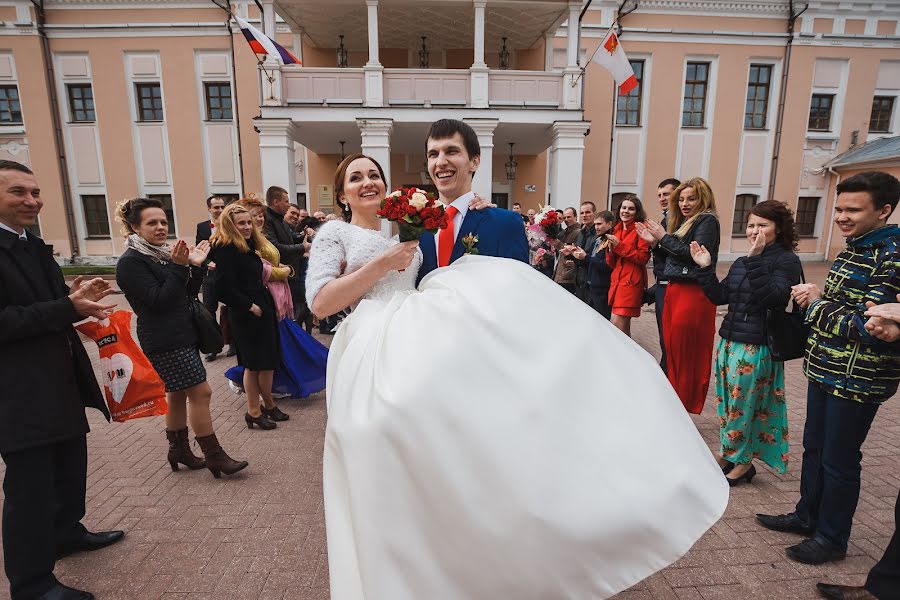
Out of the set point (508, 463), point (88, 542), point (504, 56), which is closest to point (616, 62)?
point (504, 56)

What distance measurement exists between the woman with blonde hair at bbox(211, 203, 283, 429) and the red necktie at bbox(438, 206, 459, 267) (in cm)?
269

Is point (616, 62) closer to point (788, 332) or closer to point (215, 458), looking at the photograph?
point (788, 332)

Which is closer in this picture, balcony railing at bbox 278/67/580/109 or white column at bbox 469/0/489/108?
white column at bbox 469/0/489/108

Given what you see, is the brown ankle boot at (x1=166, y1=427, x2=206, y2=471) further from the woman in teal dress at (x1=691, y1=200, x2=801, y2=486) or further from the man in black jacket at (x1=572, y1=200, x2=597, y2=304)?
the man in black jacket at (x1=572, y1=200, x2=597, y2=304)

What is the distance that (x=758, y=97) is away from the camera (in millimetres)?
18406

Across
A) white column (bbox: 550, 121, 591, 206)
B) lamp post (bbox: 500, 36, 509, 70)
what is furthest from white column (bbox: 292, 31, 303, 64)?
white column (bbox: 550, 121, 591, 206)

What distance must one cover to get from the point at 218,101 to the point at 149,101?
262cm

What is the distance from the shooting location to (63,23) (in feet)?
56.6

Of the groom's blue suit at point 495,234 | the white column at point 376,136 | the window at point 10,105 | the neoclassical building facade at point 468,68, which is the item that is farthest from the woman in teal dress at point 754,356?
the window at point 10,105

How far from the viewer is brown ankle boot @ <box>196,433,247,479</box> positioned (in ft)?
12.0

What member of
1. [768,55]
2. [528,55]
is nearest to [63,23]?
[528,55]

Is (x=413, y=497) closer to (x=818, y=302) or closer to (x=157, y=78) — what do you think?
(x=818, y=302)

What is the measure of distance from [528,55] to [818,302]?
60.1 feet

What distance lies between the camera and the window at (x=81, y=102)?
58.5ft
